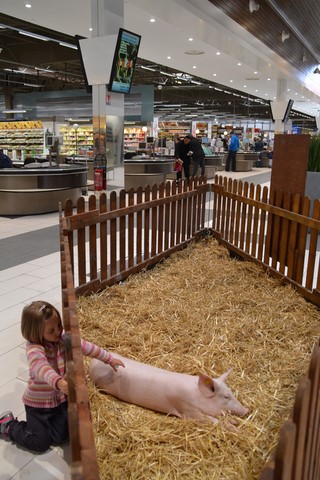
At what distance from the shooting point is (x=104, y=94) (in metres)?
6.75

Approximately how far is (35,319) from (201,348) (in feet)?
4.67

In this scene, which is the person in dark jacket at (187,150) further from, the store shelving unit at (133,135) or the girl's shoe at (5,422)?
the store shelving unit at (133,135)

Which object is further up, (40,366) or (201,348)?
(40,366)

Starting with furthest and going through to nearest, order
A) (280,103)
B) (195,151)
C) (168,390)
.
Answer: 1. (280,103)
2. (195,151)
3. (168,390)

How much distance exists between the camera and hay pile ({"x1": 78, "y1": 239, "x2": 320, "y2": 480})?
203 cm

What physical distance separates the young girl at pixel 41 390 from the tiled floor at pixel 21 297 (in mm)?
86

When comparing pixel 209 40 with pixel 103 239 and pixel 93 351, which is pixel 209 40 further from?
pixel 93 351

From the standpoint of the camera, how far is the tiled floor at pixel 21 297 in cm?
213

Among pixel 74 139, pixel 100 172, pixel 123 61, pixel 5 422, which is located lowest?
pixel 5 422

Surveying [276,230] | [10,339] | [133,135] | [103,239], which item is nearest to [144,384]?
[10,339]

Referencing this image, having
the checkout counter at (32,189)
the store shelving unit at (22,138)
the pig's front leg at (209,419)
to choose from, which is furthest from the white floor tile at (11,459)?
the store shelving unit at (22,138)

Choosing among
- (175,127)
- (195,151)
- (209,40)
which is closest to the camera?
(209,40)

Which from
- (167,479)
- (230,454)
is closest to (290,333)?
(230,454)

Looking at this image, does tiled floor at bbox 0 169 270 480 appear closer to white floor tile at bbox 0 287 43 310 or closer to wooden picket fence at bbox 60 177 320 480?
white floor tile at bbox 0 287 43 310
